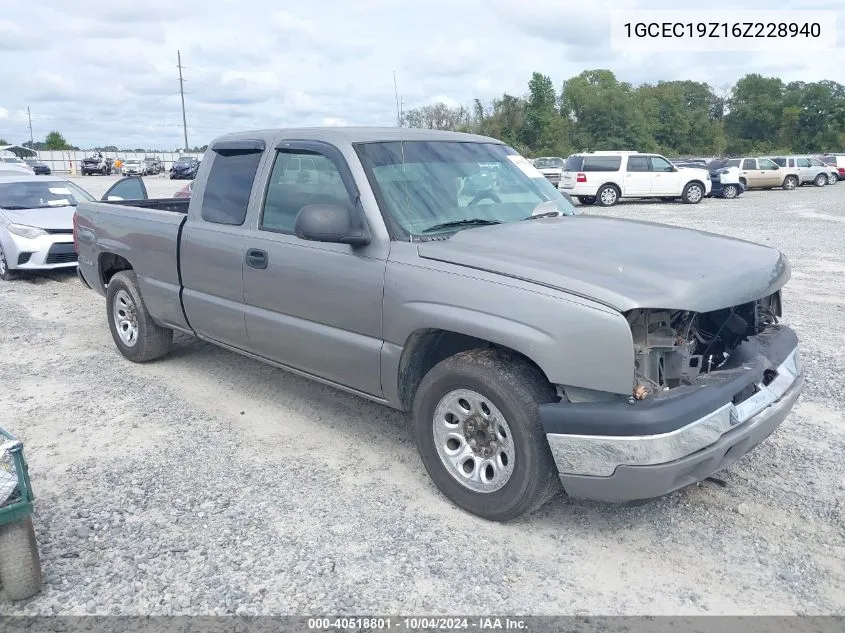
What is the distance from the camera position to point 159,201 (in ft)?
22.9

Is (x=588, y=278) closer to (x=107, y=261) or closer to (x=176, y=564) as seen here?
(x=176, y=564)

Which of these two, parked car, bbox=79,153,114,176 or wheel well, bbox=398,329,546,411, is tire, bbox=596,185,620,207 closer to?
wheel well, bbox=398,329,546,411

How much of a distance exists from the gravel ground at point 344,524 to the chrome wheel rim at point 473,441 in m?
0.23

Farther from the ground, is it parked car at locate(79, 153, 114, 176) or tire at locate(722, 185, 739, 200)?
parked car at locate(79, 153, 114, 176)

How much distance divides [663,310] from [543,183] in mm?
1909

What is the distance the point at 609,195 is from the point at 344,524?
2206 centimetres

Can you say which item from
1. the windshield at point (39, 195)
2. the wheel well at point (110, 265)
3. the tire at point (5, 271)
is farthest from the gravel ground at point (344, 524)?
the windshield at point (39, 195)

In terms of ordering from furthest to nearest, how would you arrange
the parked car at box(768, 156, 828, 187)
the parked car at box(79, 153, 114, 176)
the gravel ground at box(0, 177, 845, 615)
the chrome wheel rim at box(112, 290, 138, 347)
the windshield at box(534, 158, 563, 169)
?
the parked car at box(79, 153, 114, 176) → the parked car at box(768, 156, 828, 187) → the windshield at box(534, 158, 563, 169) → the chrome wheel rim at box(112, 290, 138, 347) → the gravel ground at box(0, 177, 845, 615)

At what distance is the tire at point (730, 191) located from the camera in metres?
28.4

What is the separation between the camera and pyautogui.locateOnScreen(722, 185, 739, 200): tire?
1120 inches

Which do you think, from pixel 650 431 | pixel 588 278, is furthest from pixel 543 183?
pixel 650 431

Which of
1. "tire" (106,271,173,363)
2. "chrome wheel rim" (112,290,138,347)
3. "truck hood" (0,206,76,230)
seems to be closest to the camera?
"tire" (106,271,173,363)

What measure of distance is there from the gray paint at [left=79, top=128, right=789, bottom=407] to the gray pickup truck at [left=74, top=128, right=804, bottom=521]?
0.01m

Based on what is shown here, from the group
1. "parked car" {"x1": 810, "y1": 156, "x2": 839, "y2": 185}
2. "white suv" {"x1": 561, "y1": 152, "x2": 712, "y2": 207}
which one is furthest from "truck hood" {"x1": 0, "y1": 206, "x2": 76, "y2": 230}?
"parked car" {"x1": 810, "y1": 156, "x2": 839, "y2": 185}
